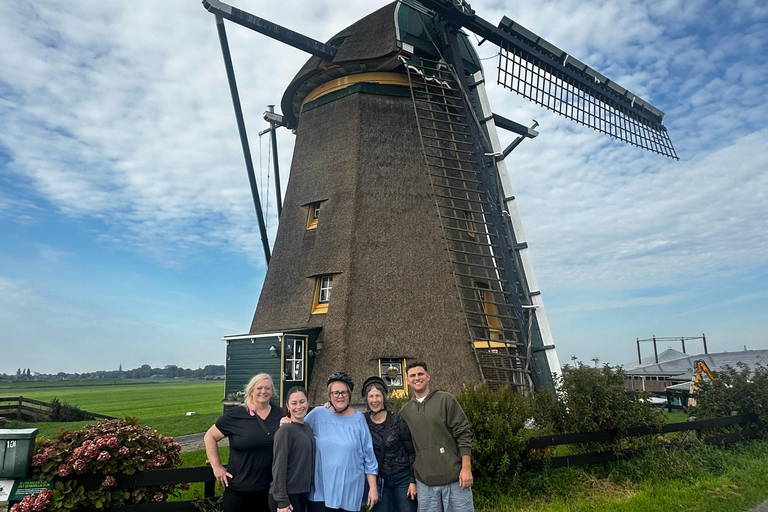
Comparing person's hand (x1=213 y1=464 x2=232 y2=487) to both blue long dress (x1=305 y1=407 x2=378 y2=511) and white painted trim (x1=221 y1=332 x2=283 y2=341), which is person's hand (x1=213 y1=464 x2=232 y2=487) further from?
white painted trim (x1=221 y1=332 x2=283 y2=341)

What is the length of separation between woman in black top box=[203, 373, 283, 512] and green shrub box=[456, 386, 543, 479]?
2.56 meters

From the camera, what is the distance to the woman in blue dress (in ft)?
10.8

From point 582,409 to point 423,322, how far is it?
415 cm

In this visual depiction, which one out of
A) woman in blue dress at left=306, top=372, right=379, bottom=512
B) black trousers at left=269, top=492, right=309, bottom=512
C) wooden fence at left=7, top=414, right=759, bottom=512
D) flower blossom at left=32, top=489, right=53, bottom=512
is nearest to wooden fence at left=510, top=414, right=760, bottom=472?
wooden fence at left=7, top=414, right=759, bottom=512

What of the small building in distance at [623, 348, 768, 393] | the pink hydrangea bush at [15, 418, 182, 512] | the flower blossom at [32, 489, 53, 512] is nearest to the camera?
the flower blossom at [32, 489, 53, 512]

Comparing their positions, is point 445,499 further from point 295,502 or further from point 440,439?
point 295,502

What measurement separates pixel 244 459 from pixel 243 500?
279 millimetres

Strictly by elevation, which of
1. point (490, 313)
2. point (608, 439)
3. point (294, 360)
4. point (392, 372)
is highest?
point (490, 313)

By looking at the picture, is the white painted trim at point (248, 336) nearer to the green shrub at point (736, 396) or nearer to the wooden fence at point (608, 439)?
the wooden fence at point (608, 439)

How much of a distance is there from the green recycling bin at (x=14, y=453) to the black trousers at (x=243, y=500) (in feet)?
5.93

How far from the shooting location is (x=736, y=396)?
26.0ft

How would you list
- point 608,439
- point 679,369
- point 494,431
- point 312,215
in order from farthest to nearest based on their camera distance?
point 679,369 < point 312,215 < point 608,439 < point 494,431

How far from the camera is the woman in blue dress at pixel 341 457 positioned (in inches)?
130

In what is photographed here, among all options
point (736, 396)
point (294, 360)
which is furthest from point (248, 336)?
point (736, 396)
